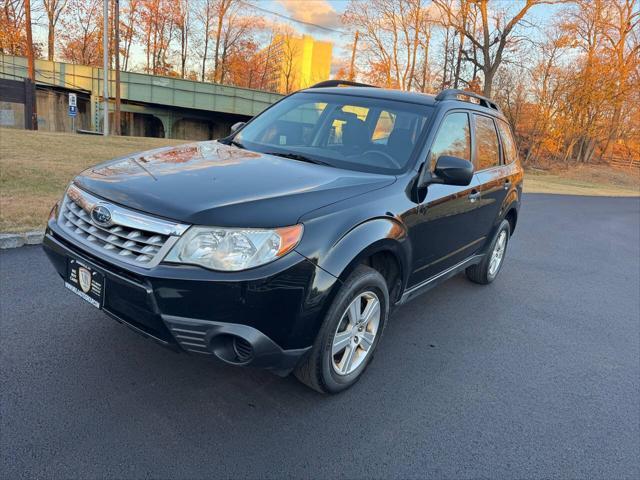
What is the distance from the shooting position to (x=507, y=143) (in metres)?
5.16

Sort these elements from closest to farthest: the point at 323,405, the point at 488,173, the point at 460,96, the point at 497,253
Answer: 1. the point at 323,405
2. the point at 460,96
3. the point at 488,173
4. the point at 497,253

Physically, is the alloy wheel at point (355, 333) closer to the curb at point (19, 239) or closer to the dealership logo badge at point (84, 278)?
the dealership logo badge at point (84, 278)

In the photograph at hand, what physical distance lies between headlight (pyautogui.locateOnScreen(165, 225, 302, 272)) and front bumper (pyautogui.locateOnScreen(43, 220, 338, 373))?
41 mm

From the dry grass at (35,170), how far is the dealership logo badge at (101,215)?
351cm

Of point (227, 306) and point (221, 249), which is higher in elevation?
point (221, 249)

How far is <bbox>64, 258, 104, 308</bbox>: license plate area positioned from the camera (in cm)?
248

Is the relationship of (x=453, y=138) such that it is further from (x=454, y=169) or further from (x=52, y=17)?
(x=52, y=17)

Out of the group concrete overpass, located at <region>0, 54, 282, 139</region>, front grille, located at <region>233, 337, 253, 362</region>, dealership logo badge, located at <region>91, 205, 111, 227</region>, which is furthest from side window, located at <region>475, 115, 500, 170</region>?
concrete overpass, located at <region>0, 54, 282, 139</region>

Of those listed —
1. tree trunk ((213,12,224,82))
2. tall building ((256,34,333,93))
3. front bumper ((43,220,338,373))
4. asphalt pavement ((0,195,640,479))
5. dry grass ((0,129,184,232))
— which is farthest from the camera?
tall building ((256,34,333,93))

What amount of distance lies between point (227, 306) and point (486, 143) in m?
3.24

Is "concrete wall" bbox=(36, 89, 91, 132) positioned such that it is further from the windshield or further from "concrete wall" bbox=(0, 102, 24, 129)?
the windshield

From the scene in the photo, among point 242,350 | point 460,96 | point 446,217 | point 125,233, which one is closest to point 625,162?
point 460,96

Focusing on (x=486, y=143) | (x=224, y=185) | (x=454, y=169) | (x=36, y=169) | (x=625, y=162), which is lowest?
(x=36, y=169)

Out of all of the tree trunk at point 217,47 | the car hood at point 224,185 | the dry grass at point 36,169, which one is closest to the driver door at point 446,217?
the car hood at point 224,185
